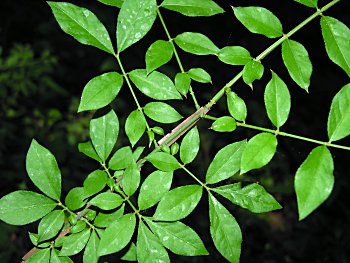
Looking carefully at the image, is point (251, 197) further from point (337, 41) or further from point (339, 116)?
point (337, 41)

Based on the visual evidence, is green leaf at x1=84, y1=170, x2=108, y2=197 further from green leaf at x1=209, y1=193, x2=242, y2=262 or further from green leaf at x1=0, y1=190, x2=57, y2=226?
green leaf at x1=209, y1=193, x2=242, y2=262

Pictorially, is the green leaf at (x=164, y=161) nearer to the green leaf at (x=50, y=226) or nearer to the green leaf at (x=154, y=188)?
the green leaf at (x=154, y=188)

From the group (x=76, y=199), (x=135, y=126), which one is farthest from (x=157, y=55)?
(x=76, y=199)

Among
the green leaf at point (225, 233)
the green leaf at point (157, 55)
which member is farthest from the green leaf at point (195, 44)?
the green leaf at point (225, 233)

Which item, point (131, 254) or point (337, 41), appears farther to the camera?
point (131, 254)

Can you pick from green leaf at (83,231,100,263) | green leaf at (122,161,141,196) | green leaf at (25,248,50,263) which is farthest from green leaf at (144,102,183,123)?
green leaf at (25,248,50,263)
